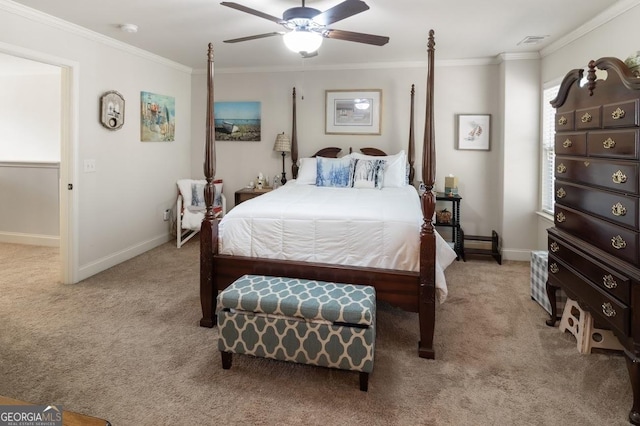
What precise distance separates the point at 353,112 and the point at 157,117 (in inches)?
98.4

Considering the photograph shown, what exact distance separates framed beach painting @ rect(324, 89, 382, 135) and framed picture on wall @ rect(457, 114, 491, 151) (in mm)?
1035

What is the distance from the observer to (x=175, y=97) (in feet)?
17.4

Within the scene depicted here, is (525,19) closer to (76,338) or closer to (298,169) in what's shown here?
(298,169)

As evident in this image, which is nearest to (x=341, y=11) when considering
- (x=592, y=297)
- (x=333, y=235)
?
(x=333, y=235)

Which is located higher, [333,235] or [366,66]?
[366,66]

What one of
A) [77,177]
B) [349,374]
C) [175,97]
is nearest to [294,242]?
[349,374]

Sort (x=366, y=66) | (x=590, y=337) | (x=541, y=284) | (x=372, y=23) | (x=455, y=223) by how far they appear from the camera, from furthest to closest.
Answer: (x=366, y=66) → (x=455, y=223) → (x=372, y=23) → (x=541, y=284) → (x=590, y=337)

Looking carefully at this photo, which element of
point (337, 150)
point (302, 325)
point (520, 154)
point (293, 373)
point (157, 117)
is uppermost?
point (157, 117)

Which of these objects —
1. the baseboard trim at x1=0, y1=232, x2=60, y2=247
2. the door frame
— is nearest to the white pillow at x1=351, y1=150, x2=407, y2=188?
the door frame

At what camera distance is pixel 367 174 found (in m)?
4.39

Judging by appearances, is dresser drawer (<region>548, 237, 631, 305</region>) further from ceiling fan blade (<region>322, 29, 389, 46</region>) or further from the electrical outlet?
the electrical outlet

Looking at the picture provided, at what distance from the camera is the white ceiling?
3039mm

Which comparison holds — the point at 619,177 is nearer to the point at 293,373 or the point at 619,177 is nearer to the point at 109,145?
the point at 293,373

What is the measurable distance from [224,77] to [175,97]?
73cm
